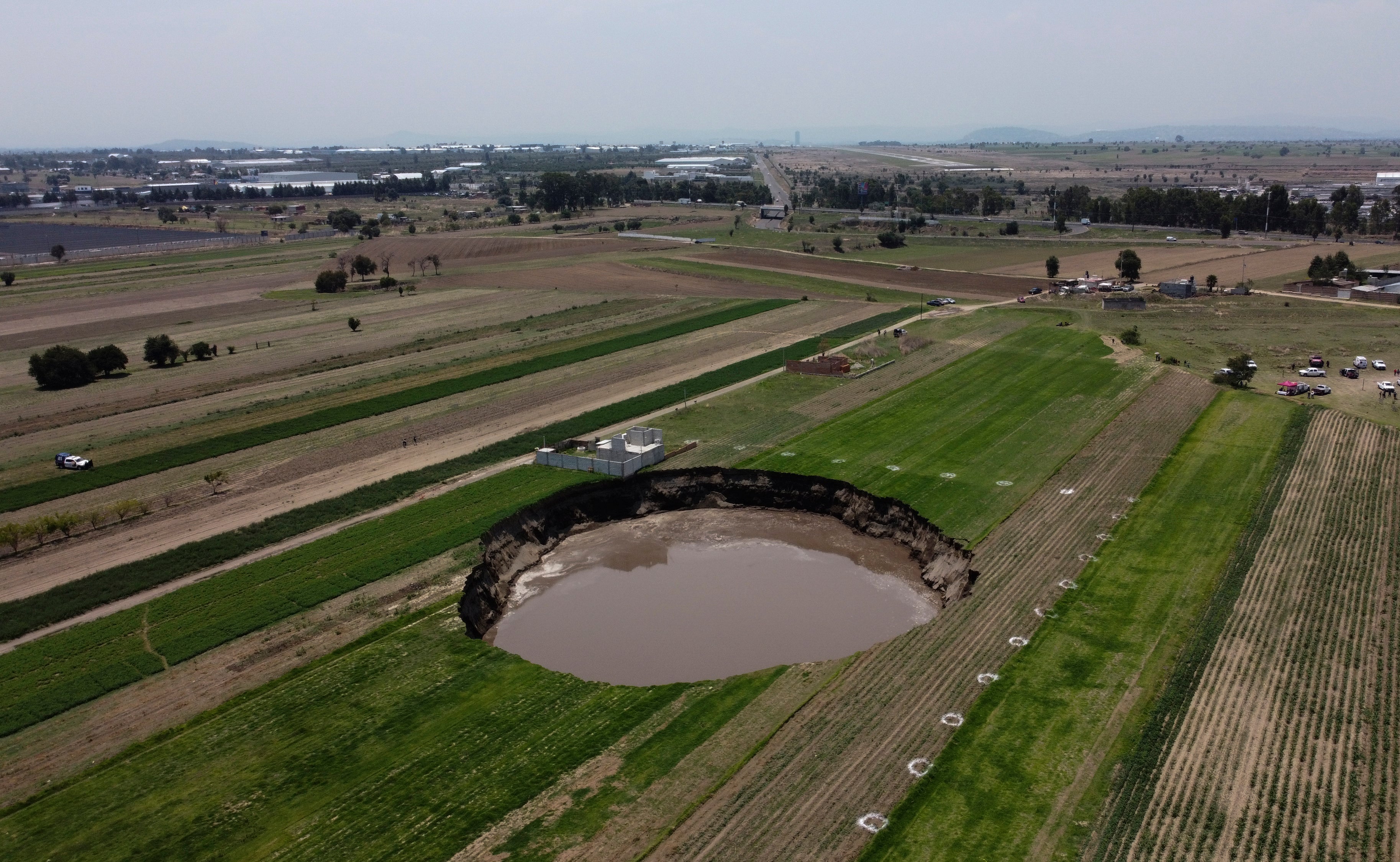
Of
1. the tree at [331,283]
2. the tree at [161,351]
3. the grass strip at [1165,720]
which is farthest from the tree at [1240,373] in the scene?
the tree at [331,283]

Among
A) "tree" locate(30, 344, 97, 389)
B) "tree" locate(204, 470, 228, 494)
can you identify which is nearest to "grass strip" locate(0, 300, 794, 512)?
"tree" locate(204, 470, 228, 494)

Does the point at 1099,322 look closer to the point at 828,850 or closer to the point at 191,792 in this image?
the point at 828,850

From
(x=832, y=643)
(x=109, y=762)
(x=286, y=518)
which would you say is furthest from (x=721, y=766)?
(x=286, y=518)

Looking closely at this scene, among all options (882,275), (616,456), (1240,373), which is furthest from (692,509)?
(882,275)

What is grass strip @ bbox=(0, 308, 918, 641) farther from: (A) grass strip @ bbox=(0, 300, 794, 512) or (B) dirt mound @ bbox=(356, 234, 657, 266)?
(B) dirt mound @ bbox=(356, 234, 657, 266)

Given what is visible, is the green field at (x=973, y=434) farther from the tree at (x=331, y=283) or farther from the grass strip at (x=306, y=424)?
the tree at (x=331, y=283)

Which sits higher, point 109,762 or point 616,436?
point 616,436
